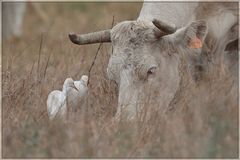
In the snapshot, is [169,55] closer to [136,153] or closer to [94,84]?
[94,84]

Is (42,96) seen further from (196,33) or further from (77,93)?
(196,33)

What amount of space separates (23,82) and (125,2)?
14516mm

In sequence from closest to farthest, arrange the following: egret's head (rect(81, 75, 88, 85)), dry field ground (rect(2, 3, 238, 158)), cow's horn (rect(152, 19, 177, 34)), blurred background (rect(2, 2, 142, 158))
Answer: dry field ground (rect(2, 3, 238, 158)) → blurred background (rect(2, 2, 142, 158)) → cow's horn (rect(152, 19, 177, 34)) → egret's head (rect(81, 75, 88, 85))

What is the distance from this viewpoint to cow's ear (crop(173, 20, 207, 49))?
24.8ft

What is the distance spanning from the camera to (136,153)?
19.8ft

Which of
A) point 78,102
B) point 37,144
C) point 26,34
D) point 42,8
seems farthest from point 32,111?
point 42,8

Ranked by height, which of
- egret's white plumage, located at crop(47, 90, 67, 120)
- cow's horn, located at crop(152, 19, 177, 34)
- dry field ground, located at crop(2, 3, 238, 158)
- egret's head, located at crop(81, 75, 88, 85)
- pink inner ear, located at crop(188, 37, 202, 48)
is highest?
cow's horn, located at crop(152, 19, 177, 34)

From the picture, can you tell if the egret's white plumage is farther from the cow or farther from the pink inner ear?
the pink inner ear

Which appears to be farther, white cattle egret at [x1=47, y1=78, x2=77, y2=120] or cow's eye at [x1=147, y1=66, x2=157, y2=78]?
cow's eye at [x1=147, y1=66, x2=157, y2=78]

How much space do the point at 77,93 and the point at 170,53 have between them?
83 cm

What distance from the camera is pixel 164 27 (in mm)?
7387

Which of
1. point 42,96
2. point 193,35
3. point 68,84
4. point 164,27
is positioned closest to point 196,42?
point 193,35

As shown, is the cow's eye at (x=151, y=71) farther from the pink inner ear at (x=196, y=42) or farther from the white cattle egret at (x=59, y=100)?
the white cattle egret at (x=59, y=100)

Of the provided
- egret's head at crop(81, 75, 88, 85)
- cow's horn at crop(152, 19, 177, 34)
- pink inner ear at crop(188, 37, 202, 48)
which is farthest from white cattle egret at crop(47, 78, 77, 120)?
pink inner ear at crop(188, 37, 202, 48)
